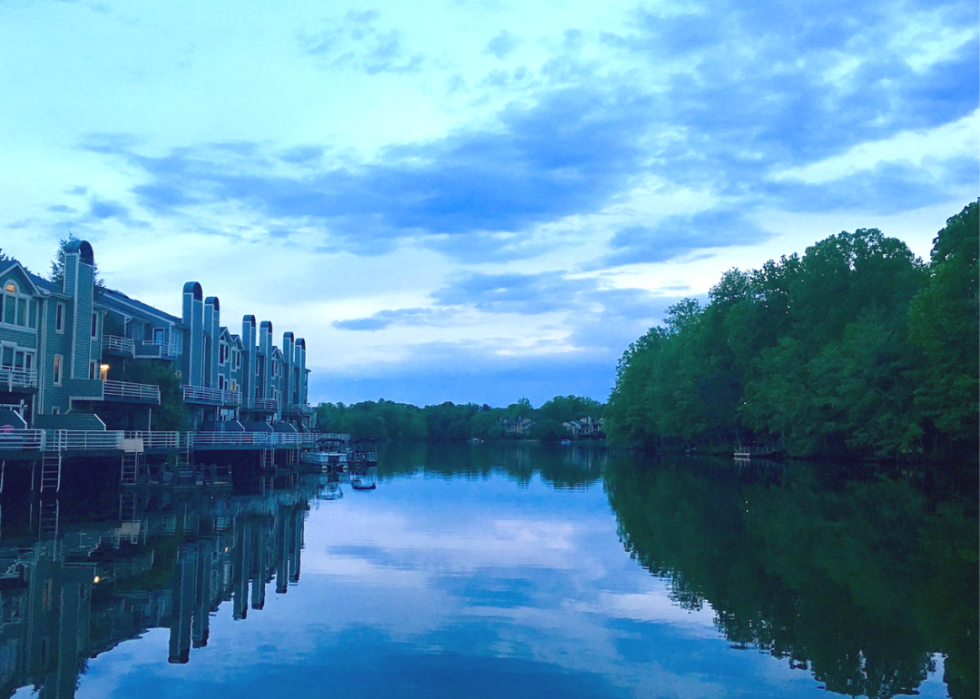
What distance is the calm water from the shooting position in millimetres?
16125

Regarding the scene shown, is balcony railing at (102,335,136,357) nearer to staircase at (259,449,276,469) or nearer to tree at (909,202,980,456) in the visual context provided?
staircase at (259,449,276,469)

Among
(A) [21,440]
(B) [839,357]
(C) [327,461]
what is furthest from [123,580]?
(B) [839,357]

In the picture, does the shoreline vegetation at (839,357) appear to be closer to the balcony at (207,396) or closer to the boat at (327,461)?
the boat at (327,461)

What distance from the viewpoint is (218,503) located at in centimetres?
4672

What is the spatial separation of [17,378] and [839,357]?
198 feet

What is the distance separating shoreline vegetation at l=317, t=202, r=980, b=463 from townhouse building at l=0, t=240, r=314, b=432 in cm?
4707

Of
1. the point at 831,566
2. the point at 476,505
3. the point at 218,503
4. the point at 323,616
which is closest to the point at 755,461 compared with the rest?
the point at 476,505

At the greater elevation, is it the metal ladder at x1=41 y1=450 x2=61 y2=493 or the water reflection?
the metal ladder at x1=41 y1=450 x2=61 y2=493

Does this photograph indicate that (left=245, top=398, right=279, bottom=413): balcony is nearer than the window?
No

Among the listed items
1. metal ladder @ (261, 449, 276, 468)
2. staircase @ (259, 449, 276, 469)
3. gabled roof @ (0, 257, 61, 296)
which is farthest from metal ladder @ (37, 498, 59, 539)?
metal ladder @ (261, 449, 276, 468)

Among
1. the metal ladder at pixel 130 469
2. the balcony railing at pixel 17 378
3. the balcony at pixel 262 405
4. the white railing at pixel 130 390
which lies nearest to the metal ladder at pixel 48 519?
the metal ladder at pixel 130 469

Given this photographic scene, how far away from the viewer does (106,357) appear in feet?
189

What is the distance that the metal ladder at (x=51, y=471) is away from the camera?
41.8 meters

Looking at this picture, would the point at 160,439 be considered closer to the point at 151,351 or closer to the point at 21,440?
the point at 151,351
